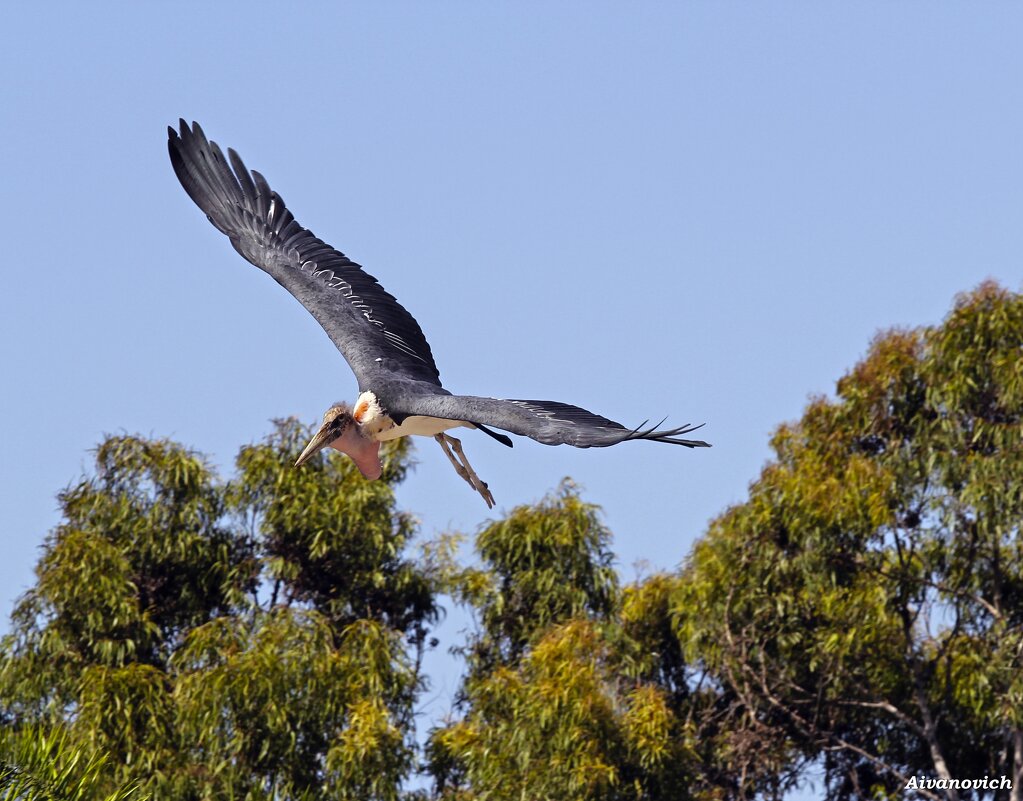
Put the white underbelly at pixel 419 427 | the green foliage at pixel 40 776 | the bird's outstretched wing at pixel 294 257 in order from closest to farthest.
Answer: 1. the green foliage at pixel 40 776
2. the white underbelly at pixel 419 427
3. the bird's outstretched wing at pixel 294 257

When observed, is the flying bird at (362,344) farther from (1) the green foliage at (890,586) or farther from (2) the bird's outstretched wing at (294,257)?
(1) the green foliage at (890,586)

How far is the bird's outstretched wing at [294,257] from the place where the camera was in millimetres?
12711

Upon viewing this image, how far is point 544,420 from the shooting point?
9.92 m

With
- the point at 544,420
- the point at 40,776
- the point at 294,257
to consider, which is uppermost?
the point at 294,257

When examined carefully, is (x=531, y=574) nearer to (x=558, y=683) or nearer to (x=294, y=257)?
(x=558, y=683)

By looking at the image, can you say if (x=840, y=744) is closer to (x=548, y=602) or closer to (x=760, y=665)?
(x=760, y=665)

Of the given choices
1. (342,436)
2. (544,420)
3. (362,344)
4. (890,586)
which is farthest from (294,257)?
(890,586)

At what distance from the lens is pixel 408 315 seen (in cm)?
1319

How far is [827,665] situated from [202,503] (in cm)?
566

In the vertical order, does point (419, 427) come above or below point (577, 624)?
below

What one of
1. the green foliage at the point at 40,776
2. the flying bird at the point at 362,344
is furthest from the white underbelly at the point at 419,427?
the green foliage at the point at 40,776

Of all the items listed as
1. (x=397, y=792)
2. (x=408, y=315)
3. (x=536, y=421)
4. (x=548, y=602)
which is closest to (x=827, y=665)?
(x=548, y=602)

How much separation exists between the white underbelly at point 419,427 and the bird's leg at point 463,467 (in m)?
0.14

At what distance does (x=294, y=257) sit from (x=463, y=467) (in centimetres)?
242
